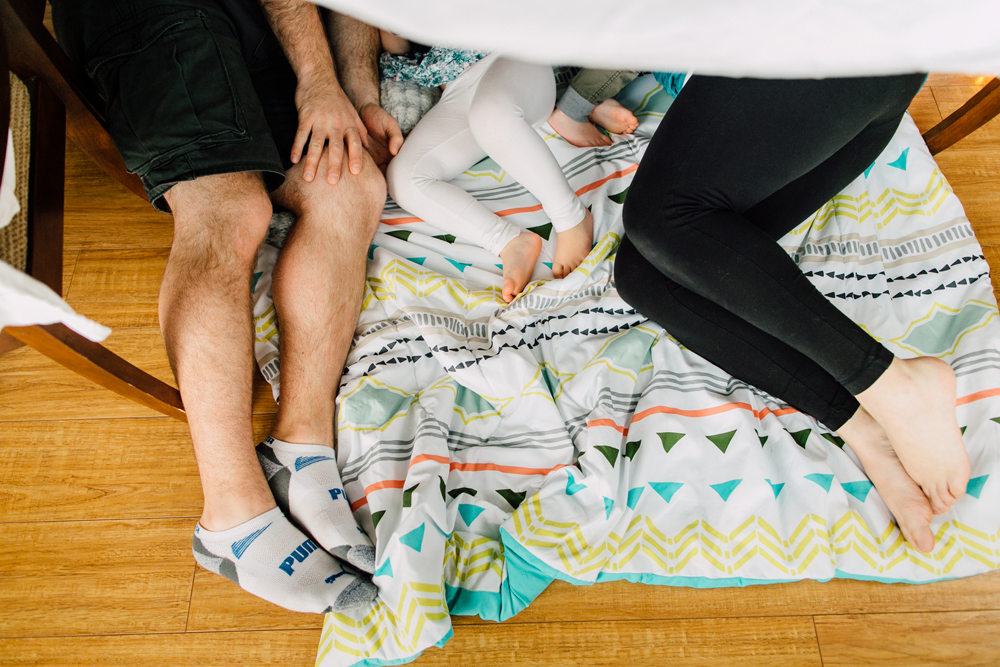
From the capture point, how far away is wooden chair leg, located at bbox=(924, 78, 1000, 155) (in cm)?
98

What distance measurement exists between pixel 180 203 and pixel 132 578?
1.84 feet

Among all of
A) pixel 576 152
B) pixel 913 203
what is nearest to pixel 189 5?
pixel 576 152

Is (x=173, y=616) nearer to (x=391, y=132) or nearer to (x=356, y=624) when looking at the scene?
(x=356, y=624)

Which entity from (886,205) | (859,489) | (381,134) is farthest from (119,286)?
(886,205)

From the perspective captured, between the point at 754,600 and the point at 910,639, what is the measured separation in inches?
7.7

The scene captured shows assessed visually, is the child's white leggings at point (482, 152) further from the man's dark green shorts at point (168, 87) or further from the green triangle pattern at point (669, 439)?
the green triangle pattern at point (669, 439)

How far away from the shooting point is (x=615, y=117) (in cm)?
Answer: 111

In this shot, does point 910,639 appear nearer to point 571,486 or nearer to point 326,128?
point 571,486

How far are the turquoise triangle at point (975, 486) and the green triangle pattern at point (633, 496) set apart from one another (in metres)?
0.43

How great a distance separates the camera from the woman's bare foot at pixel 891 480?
733 mm

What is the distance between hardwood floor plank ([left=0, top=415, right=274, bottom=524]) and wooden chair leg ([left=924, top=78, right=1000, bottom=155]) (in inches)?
53.1

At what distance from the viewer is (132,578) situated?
84cm

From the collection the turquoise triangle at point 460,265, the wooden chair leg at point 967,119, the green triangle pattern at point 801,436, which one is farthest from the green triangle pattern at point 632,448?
the wooden chair leg at point 967,119

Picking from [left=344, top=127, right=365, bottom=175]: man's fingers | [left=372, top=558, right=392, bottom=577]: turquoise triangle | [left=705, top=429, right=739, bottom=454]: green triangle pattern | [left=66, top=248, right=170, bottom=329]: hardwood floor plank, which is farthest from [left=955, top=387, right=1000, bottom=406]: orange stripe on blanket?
[left=66, top=248, right=170, bottom=329]: hardwood floor plank
